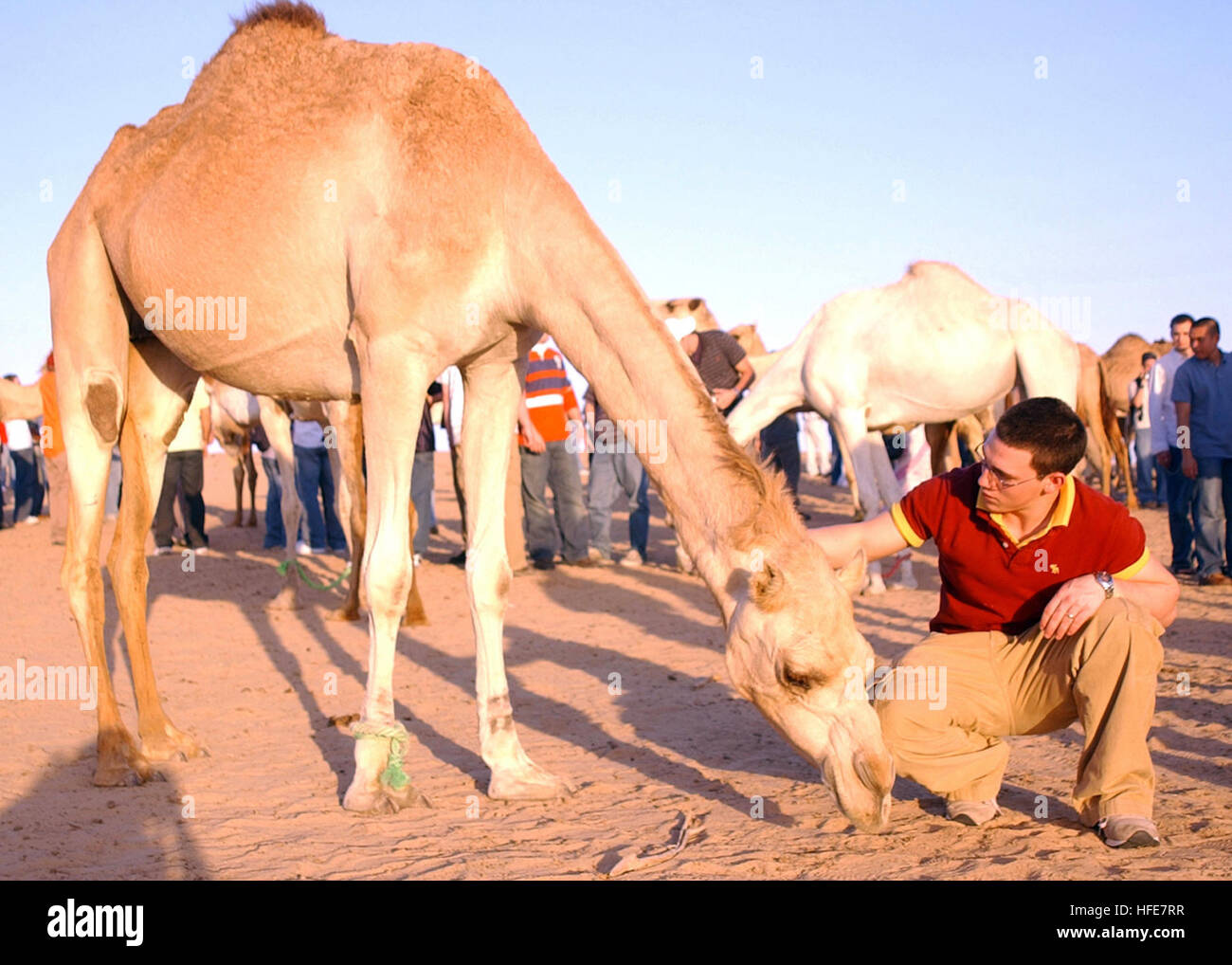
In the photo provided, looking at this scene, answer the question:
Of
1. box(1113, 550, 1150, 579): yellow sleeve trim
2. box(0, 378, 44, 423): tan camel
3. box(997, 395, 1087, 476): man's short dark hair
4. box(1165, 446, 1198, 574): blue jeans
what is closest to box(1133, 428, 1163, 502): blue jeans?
box(1165, 446, 1198, 574): blue jeans

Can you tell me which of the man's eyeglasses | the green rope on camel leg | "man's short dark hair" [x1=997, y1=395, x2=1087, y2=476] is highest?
"man's short dark hair" [x1=997, y1=395, x2=1087, y2=476]

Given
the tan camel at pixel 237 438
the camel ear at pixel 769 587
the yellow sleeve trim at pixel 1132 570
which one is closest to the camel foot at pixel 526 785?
the camel ear at pixel 769 587

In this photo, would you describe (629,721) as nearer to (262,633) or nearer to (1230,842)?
(1230,842)

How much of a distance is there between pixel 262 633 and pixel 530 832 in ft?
18.7

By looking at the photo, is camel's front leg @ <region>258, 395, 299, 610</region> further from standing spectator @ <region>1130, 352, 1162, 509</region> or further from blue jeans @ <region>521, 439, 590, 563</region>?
standing spectator @ <region>1130, 352, 1162, 509</region>

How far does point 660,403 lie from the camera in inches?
180

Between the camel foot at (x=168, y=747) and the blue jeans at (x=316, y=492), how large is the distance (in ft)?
26.6

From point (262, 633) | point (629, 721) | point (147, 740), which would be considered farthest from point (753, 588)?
point (262, 633)

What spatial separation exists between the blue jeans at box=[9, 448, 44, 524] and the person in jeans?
282 inches

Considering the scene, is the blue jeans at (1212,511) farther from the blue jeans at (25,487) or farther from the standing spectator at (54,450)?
the blue jeans at (25,487)

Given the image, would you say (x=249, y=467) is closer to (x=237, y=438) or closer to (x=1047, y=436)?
(x=237, y=438)

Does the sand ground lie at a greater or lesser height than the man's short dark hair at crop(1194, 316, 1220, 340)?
lesser

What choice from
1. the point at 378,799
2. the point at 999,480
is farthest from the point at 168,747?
the point at 999,480

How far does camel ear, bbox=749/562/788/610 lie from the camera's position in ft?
13.5
